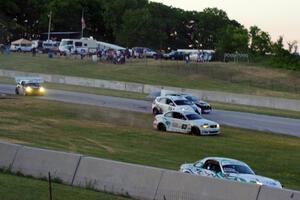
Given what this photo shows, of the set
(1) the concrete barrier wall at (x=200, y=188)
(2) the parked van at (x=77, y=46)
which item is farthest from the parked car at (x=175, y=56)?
(1) the concrete barrier wall at (x=200, y=188)

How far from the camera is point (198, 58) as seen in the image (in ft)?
292

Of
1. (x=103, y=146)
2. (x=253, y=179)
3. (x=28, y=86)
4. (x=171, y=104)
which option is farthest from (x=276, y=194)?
(x=28, y=86)

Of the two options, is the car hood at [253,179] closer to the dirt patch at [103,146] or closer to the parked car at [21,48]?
the dirt patch at [103,146]

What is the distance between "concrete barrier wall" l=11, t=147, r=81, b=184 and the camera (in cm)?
1542

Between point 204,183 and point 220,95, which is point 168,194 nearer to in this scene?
point 204,183

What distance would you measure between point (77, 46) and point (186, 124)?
6618 centimetres

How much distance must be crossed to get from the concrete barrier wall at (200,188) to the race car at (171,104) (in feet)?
83.8

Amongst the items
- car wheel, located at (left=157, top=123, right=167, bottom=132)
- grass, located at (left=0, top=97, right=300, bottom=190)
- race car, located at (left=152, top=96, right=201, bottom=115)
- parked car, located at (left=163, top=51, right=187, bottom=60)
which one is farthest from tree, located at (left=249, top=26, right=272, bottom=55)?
car wheel, located at (left=157, top=123, right=167, bottom=132)

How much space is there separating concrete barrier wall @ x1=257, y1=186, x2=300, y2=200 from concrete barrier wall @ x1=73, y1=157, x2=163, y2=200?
8.32ft

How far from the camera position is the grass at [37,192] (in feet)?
39.1

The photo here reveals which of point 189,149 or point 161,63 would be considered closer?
point 189,149

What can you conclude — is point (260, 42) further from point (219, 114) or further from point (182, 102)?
point (182, 102)

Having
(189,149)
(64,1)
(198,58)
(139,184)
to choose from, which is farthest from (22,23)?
(139,184)

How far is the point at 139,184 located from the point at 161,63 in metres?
67.2
